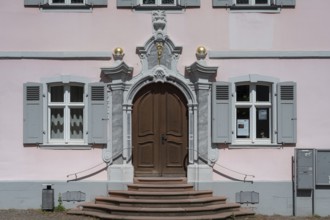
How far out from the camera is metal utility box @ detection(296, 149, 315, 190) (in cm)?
1347

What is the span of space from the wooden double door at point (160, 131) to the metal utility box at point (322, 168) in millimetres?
3125

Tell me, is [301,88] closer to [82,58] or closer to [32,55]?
[82,58]

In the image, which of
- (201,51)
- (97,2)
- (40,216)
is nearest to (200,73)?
(201,51)

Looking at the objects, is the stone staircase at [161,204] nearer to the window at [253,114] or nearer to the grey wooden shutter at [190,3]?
the window at [253,114]

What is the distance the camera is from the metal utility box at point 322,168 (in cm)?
1358

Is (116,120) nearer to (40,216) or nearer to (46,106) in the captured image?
(46,106)

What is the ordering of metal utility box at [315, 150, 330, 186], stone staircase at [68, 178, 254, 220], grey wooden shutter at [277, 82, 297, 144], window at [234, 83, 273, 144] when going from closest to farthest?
stone staircase at [68, 178, 254, 220]
metal utility box at [315, 150, 330, 186]
grey wooden shutter at [277, 82, 297, 144]
window at [234, 83, 273, 144]

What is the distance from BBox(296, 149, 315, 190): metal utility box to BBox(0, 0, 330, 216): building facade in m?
0.25

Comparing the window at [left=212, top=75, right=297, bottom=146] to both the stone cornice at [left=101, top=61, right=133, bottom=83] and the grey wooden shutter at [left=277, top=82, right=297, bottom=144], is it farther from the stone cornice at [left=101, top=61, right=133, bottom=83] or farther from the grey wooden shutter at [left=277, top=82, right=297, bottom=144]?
the stone cornice at [left=101, top=61, right=133, bottom=83]

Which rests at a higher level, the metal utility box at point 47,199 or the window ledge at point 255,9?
the window ledge at point 255,9

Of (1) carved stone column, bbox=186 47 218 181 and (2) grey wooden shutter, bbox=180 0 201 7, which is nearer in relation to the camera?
(1) carved stone column, bbox=186 47 218 181

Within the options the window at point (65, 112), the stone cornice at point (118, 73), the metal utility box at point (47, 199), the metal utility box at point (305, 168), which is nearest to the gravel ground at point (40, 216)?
the metal utility box at point (47, 199)

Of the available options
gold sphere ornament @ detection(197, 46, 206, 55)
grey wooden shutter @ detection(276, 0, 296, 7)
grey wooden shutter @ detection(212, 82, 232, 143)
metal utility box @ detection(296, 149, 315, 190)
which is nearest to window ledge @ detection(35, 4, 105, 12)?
gold sphere ornament @ detection(197, 46, 206, 55)

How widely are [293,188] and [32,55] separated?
6.95 meters
